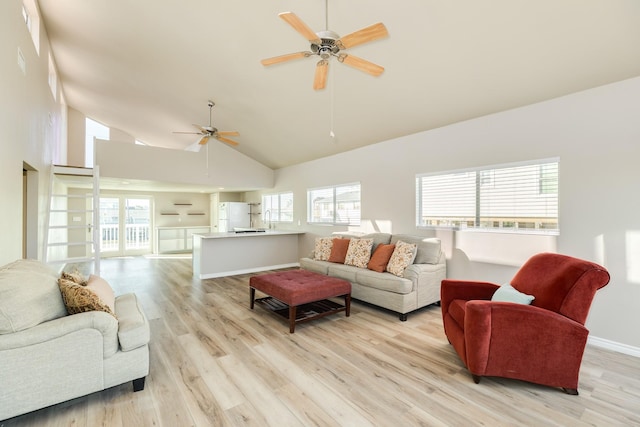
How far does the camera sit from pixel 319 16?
2.93m

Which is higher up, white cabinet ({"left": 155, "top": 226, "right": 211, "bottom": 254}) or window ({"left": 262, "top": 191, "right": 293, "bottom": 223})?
window ({"left": 262, "top": 191, "right": 293, "bottom": 223})

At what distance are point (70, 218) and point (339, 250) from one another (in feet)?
24.5

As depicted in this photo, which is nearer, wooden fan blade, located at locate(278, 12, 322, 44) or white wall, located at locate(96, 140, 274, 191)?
wooden fan blade, located at locate(278, 12, 322, 44)

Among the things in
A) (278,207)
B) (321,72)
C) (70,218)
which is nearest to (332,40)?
(321,72)

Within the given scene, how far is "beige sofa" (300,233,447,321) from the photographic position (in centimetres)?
357

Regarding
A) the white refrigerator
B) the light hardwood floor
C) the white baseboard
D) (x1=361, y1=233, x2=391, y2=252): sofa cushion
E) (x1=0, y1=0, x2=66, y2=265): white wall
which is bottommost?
the light hardwood floor

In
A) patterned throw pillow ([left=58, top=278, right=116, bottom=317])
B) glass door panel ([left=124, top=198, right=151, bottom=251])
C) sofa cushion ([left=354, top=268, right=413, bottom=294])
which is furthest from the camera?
glass door panel ([left=124, top=198, right=151, bottom=251])

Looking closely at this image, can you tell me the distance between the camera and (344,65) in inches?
140

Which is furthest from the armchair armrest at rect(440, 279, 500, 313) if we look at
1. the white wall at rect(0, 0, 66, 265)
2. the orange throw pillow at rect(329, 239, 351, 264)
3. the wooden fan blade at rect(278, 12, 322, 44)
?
the white wall at rect(0, 0, 66, 265)

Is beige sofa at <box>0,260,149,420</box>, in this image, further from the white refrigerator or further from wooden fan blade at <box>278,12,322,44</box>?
the white refrigerator

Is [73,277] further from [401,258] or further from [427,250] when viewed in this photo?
[427,250]

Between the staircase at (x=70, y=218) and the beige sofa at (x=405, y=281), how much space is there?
142 inches

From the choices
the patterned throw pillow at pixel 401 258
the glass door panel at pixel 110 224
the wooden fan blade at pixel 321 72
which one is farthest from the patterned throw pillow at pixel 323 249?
the glass door panel at pixel 110 224

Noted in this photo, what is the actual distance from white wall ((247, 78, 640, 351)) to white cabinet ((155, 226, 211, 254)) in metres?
7.89
